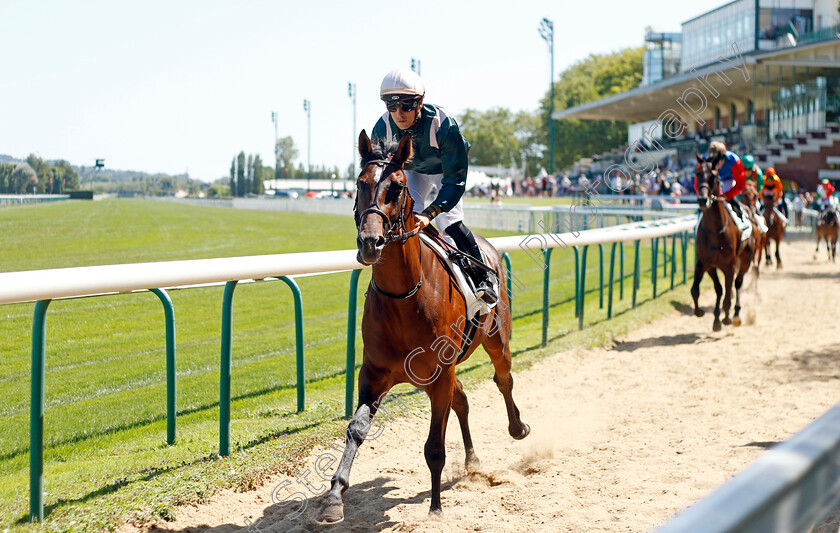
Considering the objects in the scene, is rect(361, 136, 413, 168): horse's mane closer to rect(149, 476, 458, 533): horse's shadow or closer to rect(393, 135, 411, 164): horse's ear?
rect(393, 135, 411, 164): horse's ear

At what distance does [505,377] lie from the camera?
4777 mm

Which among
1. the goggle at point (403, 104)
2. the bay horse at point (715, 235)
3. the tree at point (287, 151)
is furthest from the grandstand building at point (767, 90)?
the tree at point (287, 151)

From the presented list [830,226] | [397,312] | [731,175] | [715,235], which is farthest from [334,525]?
[830,226]

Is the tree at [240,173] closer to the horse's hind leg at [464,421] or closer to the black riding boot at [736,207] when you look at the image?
the black riding boot at [736,207]

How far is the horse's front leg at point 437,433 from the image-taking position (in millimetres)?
3590

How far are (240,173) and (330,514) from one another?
9167 centimetres

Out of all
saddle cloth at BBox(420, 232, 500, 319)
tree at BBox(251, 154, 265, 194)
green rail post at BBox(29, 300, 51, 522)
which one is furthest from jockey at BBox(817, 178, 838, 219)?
tree at BBox(251, 154, 265, 194)

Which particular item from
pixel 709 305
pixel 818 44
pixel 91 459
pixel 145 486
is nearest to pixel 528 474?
pixel 145 486

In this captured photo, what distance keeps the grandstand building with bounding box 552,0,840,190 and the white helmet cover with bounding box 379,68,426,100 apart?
1904 cm

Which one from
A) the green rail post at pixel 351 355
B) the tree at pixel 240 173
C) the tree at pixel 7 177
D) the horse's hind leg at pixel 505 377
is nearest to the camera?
the horse's hind leg at pixel 505 377

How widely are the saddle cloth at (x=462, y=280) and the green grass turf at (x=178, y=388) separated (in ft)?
4.38

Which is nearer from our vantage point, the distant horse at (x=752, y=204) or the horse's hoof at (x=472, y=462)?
the horse's hoof at (x=472, y=462)

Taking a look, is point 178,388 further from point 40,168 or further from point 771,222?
point 771,222

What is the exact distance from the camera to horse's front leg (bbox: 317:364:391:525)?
3.06 metres
